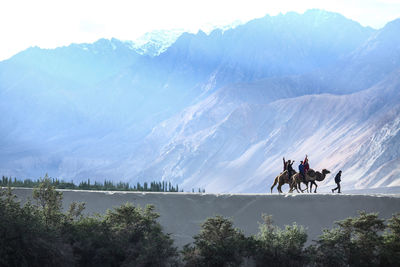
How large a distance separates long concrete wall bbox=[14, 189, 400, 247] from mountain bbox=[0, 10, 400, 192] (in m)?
56.5

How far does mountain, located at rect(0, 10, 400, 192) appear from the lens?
103250 millimetres

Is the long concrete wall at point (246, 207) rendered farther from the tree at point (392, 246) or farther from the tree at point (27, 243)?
the tree at point (27, 243)

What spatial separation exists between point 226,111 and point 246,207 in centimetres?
10609

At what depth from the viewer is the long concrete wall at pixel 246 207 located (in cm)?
2225

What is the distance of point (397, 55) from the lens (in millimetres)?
142000

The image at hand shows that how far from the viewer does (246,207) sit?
24.0m

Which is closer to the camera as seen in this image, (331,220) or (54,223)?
(54,223)

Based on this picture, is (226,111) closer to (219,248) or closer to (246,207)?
(246,207)

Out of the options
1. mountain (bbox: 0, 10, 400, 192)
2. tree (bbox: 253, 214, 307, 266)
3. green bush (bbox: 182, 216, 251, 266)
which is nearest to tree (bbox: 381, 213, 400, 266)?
tree (bbox: 253, 214, 307, 266)

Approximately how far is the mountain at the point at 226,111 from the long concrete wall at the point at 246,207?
2224 inches

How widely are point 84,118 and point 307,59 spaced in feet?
Result: 217

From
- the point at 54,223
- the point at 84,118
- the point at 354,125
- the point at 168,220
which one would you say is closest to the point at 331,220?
the point at 168,220

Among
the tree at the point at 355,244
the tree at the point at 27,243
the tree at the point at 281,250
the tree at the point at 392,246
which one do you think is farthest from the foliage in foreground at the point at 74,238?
the tree at the point at 392,246

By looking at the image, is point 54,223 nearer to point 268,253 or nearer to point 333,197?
point 268,253
